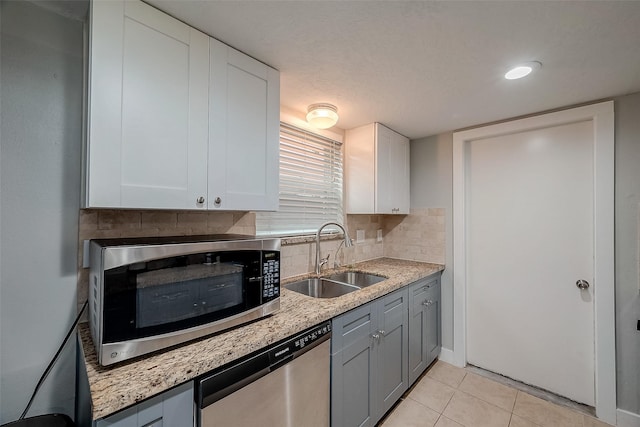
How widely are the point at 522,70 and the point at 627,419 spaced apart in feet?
7.64

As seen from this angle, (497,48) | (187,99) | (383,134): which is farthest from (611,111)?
(187,99)

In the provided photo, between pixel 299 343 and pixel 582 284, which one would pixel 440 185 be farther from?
pixel 299 343

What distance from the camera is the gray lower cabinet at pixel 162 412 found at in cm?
73

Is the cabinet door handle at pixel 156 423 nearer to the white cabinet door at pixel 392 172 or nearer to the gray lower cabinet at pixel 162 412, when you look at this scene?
the gray lower cabinet at pixel 162 412

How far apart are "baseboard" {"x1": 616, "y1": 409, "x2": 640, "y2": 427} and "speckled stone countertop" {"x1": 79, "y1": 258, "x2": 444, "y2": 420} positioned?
1961mm

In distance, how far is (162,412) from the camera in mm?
803

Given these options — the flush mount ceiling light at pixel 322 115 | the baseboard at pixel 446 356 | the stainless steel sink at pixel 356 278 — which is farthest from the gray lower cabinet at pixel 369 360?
the flush mount ceiling light at pixel 322 115

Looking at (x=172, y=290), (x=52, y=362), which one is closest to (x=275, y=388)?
(x=172, y=290)

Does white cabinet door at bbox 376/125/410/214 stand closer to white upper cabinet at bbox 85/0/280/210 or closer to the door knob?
white upper cabinet at bbox 85/0/280/210

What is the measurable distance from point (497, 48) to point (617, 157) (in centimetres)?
133

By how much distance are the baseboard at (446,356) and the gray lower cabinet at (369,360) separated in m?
0.77

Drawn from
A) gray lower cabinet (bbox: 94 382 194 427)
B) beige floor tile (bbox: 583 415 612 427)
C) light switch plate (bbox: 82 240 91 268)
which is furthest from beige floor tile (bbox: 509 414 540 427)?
light switch plate (bbox: 82 240 91 268)

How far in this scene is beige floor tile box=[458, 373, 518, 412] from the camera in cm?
199

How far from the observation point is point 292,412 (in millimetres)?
1159
